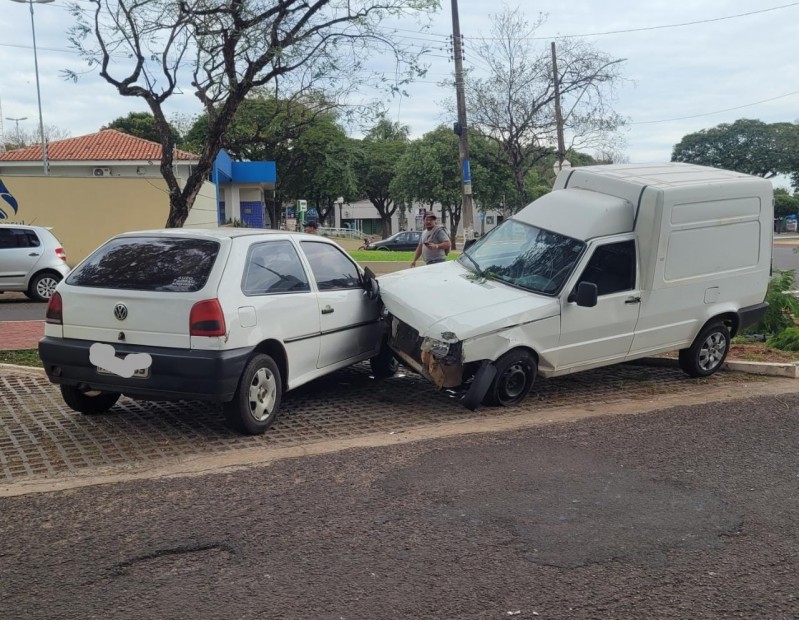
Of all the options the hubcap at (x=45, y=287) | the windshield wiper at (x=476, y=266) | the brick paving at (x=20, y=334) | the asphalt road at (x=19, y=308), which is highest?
the windshield wiper at (x=476, y=266)

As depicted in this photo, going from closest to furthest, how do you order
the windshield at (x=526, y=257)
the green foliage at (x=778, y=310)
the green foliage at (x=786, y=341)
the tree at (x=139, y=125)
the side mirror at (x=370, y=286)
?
the windshield at (x=526, y=257), the side mirror at (x=370, y=286), the green foliage at (x=786, y=341), the green foliage at (x=778, y=310), the tree at (x=139, y=125)

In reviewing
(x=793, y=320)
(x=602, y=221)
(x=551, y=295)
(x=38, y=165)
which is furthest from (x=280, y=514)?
(x=38, y=165)

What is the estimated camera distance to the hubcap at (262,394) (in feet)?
19.6

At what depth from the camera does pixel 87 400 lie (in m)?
6.51

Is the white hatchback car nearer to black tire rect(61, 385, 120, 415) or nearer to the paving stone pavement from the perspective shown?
black tire rect(61, 385, 120, 415)

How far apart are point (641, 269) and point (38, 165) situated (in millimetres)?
34322

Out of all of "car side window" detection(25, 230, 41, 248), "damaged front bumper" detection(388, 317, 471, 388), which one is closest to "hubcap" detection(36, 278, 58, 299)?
"car side window" detection(25, 230, 41, 248)

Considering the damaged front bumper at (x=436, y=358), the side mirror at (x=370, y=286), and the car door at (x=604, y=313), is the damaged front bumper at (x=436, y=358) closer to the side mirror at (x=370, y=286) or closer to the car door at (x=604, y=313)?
the side mirror at (x=370, y=286)

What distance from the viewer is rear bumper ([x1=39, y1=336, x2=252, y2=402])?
18.2 ft

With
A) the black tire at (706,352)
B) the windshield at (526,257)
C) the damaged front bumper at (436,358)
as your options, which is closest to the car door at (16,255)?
the windshield at (526,257)

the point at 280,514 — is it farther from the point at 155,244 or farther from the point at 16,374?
the point at 16,374

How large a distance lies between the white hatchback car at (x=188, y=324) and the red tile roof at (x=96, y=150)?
2941cm

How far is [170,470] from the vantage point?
526 cm

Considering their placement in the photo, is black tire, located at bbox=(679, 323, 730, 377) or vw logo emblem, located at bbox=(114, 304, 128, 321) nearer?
vw logo emblem, located at bbox=(114, 304, 128, 321)
